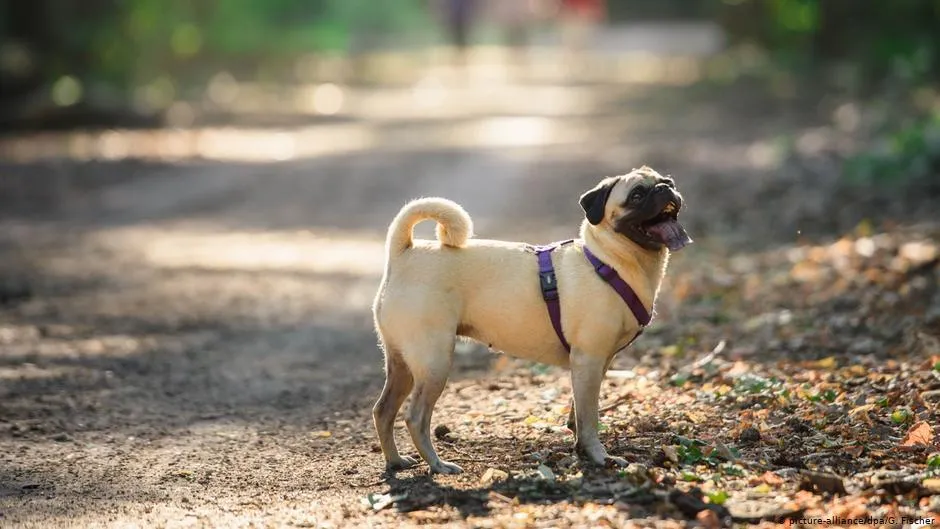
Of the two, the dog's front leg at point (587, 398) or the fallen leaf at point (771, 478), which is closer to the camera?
the fallen leaf at point (771, 478)

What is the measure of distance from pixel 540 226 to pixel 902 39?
13.2 meters

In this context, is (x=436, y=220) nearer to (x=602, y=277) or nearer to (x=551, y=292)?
(x=551, y=292)

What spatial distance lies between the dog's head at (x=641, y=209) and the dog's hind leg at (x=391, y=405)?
118 cm

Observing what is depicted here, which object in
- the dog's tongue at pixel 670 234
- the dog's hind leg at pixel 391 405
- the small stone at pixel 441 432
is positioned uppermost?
the dog's tongue at pixel 670 234

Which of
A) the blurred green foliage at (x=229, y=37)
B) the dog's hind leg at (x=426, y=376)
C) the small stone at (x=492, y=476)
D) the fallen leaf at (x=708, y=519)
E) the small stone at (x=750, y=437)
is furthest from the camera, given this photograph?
the blurred green foliage at (x=229, y=37)

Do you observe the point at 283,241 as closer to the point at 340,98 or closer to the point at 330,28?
the point at 340,98

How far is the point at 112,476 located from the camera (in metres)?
7.18

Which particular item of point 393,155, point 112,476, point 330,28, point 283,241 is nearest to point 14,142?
point 393,155

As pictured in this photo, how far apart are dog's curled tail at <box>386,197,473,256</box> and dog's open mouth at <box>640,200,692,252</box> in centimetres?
85

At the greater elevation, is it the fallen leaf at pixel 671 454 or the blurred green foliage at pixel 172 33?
the blurred green foliage at pixel 172 33

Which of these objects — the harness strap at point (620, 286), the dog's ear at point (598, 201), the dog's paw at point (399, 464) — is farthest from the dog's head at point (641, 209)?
the dog's paw at point (399, 464)

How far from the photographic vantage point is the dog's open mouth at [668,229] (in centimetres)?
673

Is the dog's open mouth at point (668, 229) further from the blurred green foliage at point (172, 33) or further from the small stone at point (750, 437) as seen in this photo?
the blurred green foliage at point (172, 33)

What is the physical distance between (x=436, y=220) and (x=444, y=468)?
119cm
